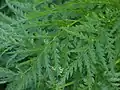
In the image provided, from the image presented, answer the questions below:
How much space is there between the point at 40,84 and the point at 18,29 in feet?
0.52

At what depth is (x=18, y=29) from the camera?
0.77 metres

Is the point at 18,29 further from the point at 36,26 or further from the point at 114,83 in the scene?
the point at 114,83

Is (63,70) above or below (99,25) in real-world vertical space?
below

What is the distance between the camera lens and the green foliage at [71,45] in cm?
70

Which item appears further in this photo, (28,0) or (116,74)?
(28,0)

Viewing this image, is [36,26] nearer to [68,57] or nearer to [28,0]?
[68,57]

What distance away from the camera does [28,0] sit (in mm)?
963

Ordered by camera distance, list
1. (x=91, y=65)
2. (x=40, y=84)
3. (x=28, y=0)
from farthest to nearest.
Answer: (x=28, y=0) < (x=40, y=84) < (x=91, y=65)

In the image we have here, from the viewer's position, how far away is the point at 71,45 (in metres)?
0.71

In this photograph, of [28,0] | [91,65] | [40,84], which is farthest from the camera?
[28,0]

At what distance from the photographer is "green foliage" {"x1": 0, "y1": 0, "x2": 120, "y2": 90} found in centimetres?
70

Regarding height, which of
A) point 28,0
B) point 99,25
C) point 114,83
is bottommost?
point 114,83

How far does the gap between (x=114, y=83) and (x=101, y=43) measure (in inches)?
4.5

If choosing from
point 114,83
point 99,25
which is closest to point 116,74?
point 114,83
